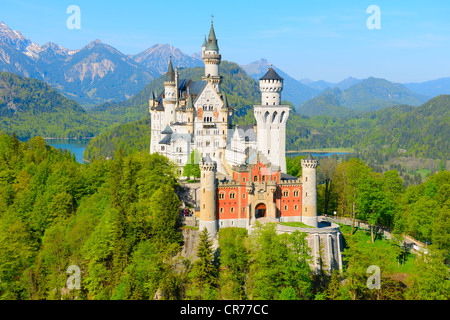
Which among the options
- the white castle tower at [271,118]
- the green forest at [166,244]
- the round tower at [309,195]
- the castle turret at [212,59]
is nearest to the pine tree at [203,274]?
the green forest at [166,244]

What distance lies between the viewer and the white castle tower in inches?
2948

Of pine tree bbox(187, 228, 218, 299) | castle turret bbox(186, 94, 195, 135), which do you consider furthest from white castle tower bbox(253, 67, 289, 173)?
pine tree bbox(187, 228, 218, 299)

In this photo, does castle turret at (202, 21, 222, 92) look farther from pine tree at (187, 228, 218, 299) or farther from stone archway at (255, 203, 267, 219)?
pine tree at (187, 228, 218, 299)

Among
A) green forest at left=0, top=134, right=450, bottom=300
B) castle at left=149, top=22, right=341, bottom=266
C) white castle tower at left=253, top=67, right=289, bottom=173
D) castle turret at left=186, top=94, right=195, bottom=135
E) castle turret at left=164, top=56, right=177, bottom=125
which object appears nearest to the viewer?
green forest at left=0, top=134, right=450, bottom=300

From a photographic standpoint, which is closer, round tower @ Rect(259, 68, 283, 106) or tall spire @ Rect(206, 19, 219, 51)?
round tower @ Rect(259, 68, 283, 106)

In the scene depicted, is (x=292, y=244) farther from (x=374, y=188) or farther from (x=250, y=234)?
(x=374, y=188)

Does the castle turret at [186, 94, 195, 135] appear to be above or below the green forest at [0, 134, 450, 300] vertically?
above

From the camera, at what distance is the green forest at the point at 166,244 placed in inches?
2167

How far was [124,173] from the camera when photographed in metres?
76.1

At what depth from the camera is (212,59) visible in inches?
3868

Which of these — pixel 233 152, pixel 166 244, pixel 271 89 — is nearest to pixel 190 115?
pixel 233 152

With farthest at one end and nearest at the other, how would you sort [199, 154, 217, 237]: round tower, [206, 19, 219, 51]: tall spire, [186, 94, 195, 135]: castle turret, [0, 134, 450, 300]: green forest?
[206, 19, 219, 51]: tall spire, [186, 94, 195, 135]: castle turret, [199, 154, 217, 237]: round tower, [0, 134, 450, 300]: green forest

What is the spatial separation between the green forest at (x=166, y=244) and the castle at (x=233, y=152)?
376cm

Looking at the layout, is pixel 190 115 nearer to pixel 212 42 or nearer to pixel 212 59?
pixel 212 59
